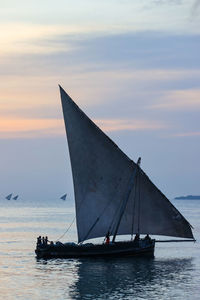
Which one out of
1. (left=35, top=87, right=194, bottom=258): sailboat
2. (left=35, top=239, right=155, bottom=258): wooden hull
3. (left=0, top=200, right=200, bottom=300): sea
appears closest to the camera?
(left=0, top=200, right=200, bottom=300): sea

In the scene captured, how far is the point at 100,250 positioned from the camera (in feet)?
218

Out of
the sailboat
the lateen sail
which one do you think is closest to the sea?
the sailboat

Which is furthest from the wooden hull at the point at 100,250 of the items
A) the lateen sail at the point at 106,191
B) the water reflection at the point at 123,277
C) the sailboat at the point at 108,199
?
the lateen sail at the point at 106,191

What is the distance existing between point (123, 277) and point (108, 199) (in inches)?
420

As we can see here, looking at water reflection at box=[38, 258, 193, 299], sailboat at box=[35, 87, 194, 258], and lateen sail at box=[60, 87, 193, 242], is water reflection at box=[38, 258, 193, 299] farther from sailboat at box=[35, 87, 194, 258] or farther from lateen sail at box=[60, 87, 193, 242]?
lateen sail at box=[60, 87, 193, 242]

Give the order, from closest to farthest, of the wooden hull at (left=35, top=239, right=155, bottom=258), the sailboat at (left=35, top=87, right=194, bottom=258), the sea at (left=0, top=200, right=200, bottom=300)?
the sea at (left=0, top=200, right=200, bottom=300), the sailboat at (left=35, top=87, right=194, bottom=258), the wooden hull at (left=35, top=239, right=155, bottom=258)

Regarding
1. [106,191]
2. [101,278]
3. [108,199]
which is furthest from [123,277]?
[106,191]

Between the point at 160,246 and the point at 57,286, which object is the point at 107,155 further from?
the point at 160,246

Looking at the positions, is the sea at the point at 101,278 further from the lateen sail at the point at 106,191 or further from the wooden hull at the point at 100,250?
the lateen sail at the point at 106,191

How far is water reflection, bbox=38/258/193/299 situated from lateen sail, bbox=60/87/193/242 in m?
3.23

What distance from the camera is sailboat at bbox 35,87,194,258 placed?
2569 inches

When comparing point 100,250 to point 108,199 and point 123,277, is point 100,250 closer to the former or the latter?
point 108,199

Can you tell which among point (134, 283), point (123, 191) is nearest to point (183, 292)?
point (134, 283)

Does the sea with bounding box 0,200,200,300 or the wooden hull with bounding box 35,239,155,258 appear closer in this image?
the sea with bounding box 0,200,200,300
